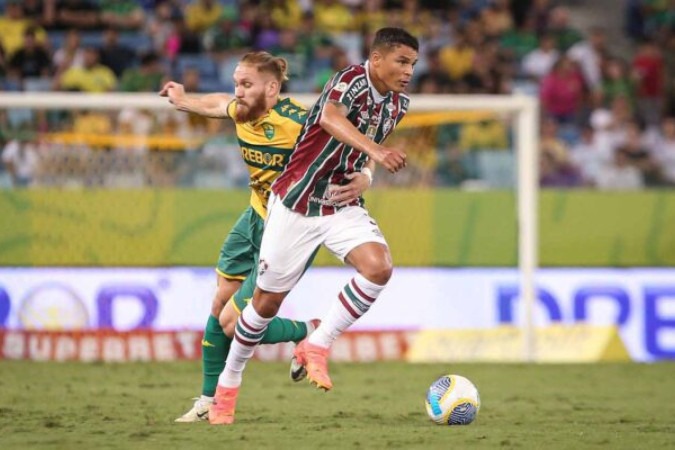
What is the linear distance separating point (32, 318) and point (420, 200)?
13.1 ft

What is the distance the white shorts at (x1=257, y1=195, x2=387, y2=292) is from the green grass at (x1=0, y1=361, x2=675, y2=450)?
0.83 meters

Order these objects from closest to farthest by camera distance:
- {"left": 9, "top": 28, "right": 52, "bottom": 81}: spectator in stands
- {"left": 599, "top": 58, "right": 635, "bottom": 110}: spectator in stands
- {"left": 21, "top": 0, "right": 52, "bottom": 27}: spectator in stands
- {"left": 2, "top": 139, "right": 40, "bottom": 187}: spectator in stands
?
{"left": 2, "top": 139, "right": 40, "bottom": 187}: spectator in stands, {"left": 9, "top": 28, "right": 52, "bottom": 81}: spectator in stands, {"left": 21, "top": 0, "right": 52, "bottom": 27}: spectator in stands, {"left": 599, "top": 58, "right": 635, "bottom": 110}: spectator in stands

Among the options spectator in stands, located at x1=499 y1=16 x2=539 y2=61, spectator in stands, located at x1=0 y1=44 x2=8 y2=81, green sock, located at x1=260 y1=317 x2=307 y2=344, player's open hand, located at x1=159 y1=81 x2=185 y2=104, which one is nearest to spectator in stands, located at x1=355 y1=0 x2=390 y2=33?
spectator in stands, located at x1=499 y1=16 x2=539 y2=61

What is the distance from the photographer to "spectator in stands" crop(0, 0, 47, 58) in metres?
14.5

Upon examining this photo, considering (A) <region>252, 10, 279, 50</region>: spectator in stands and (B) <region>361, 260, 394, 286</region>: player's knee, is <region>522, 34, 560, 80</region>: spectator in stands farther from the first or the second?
(B) <region>361, 260, 394, 286</region>: player's knee

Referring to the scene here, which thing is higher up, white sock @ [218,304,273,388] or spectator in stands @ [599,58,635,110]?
spectator in stands @ [599,58,635,110]

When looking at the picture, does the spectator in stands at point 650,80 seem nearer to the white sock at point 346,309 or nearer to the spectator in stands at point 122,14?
the spectator in stands at point 122,14

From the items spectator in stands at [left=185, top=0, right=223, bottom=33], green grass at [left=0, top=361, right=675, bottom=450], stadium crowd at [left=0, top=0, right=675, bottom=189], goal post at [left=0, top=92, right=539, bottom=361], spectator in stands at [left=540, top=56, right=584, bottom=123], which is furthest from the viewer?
spectator in stands at [left=185, top=0, right=223, bottom=33]

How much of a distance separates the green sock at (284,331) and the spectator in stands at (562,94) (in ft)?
30.7

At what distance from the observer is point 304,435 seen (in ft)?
22.0

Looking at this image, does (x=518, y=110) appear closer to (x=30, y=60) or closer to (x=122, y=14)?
(x=30, y=60)

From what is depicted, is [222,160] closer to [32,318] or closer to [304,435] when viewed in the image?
[32,318]

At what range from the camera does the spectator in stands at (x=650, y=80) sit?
17.2 meters

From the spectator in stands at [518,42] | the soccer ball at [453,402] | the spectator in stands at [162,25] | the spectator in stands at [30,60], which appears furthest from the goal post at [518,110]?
the spectator in stands at [518,42]
